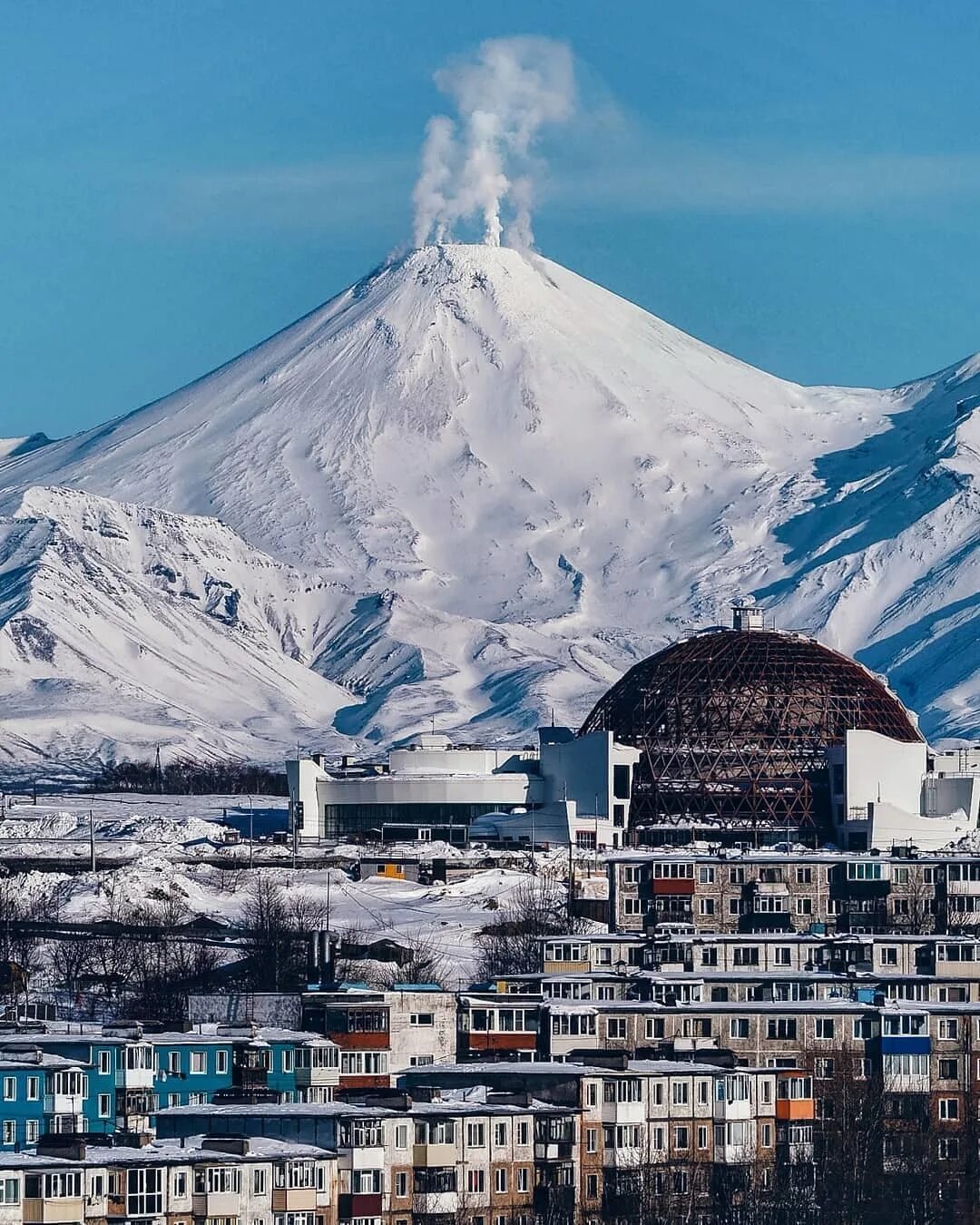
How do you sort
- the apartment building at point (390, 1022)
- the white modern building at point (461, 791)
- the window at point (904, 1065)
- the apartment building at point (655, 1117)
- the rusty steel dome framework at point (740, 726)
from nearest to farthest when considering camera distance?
the apartment building at point (655, 1117) → the apartment building at point (390, 1022) → the window at point (904, 1065) → the white modern building at point (461, 791) → the rusty steel dome framework at point (740, 726)

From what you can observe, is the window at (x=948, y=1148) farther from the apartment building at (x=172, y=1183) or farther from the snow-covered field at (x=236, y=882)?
the snow-covered field at (x=236, y=882)

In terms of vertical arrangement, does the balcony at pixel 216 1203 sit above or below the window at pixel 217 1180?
below

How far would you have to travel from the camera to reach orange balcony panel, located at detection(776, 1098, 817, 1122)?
79.0 metres

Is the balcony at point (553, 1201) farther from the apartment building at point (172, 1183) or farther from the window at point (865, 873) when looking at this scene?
the window at point (865, 873)

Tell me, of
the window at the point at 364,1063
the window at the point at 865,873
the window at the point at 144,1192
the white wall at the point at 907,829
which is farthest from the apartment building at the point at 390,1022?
the white wall at the point at 907,829

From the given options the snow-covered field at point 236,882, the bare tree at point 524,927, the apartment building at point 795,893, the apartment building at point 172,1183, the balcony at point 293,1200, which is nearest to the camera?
the apartment building at point 172,1183

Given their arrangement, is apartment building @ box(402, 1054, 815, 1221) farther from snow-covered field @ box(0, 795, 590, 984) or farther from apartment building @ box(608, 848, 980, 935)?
apartment building @ box(608, 848, 980, 935)

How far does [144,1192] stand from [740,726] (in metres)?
99.8

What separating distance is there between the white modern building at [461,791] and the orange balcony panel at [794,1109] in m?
77.9

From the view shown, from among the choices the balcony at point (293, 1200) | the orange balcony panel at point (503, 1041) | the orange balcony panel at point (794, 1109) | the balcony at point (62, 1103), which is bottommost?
the balcony at point (293, 1200)

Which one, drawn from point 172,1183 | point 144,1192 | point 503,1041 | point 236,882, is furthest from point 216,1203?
point 236,882

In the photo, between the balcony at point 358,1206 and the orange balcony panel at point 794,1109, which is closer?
the balcony at point 358,1206

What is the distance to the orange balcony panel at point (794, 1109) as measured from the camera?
3110 inches

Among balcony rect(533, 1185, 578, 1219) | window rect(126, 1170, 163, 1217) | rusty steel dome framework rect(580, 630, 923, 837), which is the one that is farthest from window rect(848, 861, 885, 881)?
window rect(126, 1170, 163, 1217)
